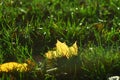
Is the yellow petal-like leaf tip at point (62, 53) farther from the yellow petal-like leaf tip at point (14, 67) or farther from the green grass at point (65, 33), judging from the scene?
the yellow petal-like leaf tip at point (14, 67)

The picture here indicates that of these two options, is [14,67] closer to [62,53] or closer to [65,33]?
[62,53]

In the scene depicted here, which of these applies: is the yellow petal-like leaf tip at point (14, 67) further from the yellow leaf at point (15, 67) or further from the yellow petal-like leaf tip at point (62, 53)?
the yellow petal-like leaf tip at point (62, 53)

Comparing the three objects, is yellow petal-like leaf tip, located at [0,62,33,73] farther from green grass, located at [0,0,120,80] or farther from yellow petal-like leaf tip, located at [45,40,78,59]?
yellow petal-like leaf tip, located at [45,40,78,59]

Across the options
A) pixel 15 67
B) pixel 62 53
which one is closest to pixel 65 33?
pixel 62 53

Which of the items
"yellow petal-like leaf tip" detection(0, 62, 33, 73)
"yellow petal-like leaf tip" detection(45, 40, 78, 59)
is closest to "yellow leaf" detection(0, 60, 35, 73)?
"yellow petal-like leaf tip" detection(0, 62, 33, 73)

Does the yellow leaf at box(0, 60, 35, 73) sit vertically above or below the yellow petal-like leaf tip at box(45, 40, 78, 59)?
below

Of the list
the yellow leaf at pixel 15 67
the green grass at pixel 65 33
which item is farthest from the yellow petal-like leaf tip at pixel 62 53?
the yellow leaf at pixel 15 67

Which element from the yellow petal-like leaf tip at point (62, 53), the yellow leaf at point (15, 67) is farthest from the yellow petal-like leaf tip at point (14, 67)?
the yellow petal-like leaf tip at point (62, 53)

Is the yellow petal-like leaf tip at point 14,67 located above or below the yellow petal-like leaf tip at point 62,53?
below

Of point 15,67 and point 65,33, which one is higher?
point 65,33
